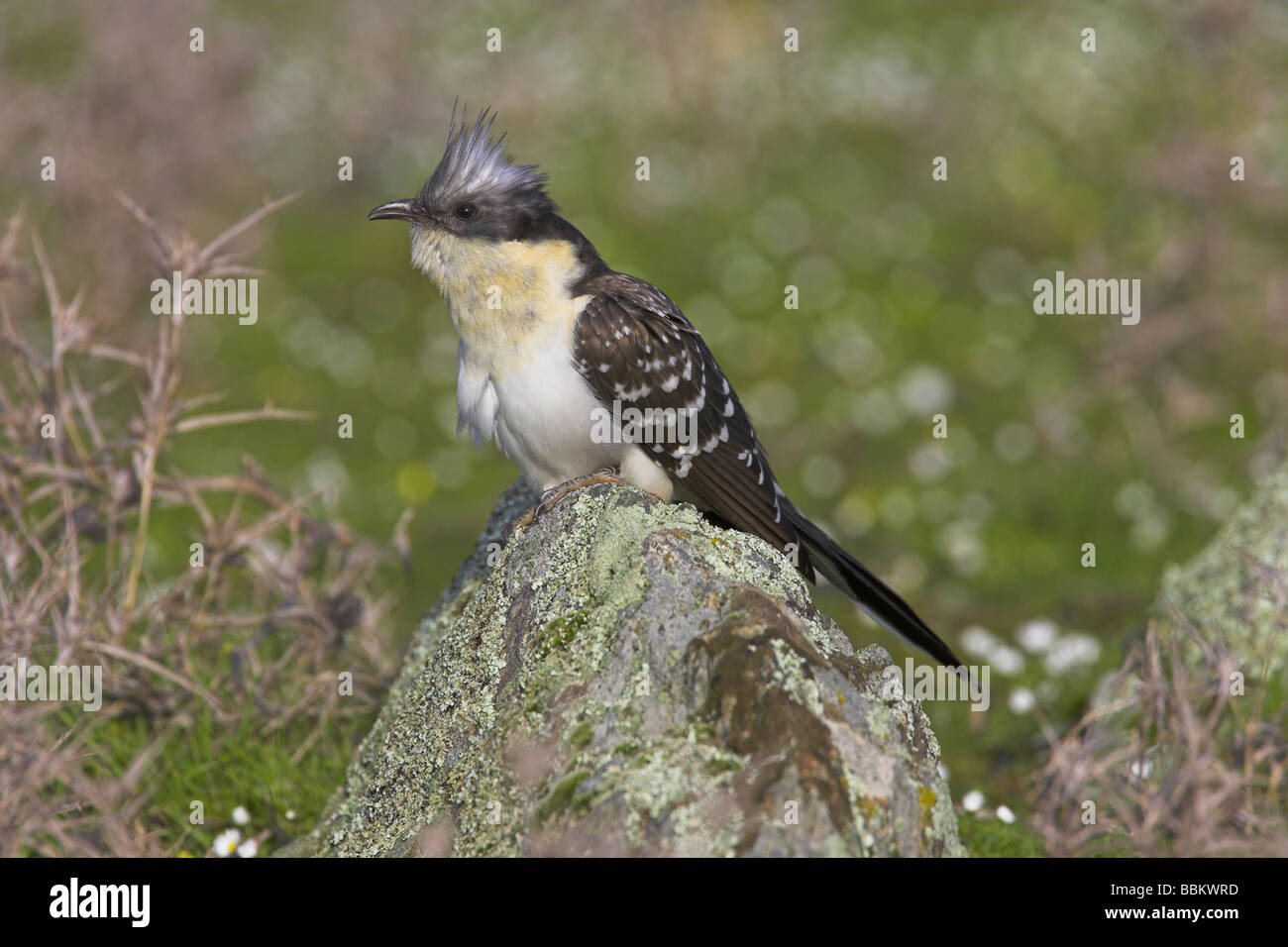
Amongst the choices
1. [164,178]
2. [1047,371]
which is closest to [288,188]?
[164,178]

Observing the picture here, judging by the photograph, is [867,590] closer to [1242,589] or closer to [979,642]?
[1242,589]

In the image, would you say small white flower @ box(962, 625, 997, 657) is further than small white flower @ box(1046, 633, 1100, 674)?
Yes

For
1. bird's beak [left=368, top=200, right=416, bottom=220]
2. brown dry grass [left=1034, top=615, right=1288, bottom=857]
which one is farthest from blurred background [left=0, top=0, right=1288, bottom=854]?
bird's beak [left=368, top=200, right=416, bottom=220]

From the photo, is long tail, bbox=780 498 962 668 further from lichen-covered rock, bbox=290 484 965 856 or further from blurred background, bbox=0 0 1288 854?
blurred background, bbox=0 0 1288 854

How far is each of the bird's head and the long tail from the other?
1.46m

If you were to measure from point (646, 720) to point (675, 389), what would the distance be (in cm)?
205

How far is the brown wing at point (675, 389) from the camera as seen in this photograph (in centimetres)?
509

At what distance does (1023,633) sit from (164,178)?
910 centimetres

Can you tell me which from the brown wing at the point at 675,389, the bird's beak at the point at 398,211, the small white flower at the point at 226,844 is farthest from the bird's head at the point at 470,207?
the small white flower at the point at 226,844

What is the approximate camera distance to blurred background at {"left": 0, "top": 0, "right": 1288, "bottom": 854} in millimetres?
9484

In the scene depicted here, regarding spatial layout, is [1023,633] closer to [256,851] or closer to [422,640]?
[422,640]

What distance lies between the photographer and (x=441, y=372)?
1227cm

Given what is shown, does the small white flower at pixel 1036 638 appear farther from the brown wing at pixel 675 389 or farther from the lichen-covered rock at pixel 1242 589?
the brown wing at pixel 675 389

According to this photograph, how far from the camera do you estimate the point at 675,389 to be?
5.30m
